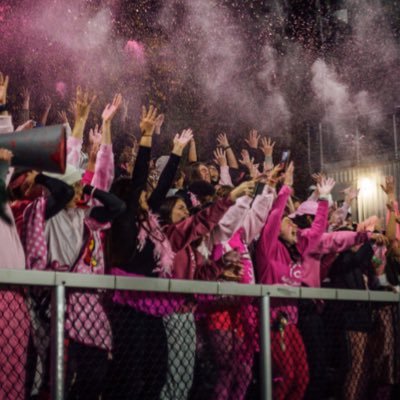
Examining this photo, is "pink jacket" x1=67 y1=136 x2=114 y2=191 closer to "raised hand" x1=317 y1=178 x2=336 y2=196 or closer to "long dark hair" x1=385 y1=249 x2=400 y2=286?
"raised hand" x1=317 y1=178 x2=336 y2=196

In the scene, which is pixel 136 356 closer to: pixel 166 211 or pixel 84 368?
pixel 84 368

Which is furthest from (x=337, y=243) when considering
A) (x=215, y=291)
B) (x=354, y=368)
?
(x=215, y=291)

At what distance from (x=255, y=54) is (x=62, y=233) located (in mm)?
7093

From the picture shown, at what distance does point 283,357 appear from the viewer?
5.45 m

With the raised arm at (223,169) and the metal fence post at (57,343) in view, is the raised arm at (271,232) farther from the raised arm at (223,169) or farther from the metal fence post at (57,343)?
the metal fence post at (57,343)

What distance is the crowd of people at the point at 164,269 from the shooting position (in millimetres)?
4555

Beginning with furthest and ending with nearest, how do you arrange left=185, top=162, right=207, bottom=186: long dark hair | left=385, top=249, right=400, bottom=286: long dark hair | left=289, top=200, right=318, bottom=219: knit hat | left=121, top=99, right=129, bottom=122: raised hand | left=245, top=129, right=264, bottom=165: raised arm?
1. left=121, top=99, right=129, bottom=122: raised hand
2. left=245, top=129, right=264, bottom=165: raised arm
3. left=385, top=249, right=400, bottom=286: long dark hair
4. left=289, top=200, right=318, bottom=219: knit hat
5. left=185, top=162, right=207, bottom=186: long dark hair

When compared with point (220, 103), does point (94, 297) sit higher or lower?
lower


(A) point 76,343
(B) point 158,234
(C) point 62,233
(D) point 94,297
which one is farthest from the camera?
(B) point 158,234

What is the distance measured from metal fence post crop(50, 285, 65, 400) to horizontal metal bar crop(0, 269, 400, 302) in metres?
0.07

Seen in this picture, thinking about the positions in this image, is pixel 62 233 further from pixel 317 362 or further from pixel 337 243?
pixel 337 243

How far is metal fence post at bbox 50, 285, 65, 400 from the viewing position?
3785 mm

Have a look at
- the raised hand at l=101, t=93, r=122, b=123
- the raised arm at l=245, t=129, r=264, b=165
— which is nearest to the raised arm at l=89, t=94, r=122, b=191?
the raised hand at l=101, t=93, r=122, b=123

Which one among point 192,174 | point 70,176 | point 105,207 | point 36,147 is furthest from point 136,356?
point 192,174
